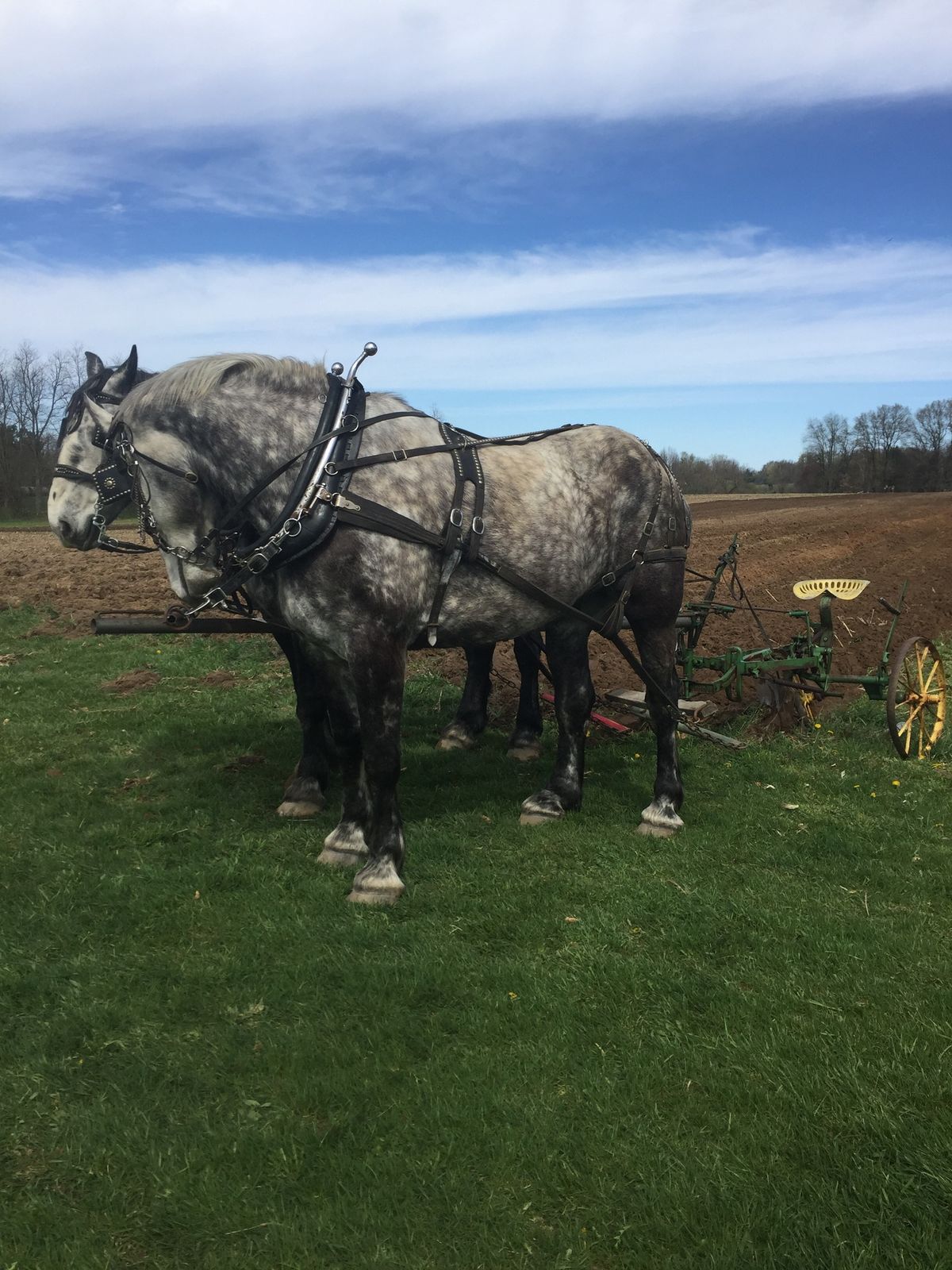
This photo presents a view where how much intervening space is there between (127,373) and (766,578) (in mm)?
15284

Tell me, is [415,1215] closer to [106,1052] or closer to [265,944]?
[106,1052]

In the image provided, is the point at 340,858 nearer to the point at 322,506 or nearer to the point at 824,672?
the point at 322,506

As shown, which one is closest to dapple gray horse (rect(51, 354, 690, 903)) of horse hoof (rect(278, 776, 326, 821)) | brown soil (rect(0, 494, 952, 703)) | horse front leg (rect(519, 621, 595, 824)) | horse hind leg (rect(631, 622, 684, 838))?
horse front leg (rect(519, 621, 595, 824))

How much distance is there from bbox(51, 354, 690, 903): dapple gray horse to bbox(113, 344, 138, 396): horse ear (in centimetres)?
24

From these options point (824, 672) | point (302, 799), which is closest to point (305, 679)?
point (302, 799)

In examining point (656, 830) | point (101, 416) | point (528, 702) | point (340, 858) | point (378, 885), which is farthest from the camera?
point (528, 702)

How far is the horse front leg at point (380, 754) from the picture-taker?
4.75 meters

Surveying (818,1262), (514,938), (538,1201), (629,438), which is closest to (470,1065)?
(538,1201)

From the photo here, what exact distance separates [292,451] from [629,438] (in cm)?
241

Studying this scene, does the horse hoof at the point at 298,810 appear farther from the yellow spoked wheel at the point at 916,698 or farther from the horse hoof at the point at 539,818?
the yellow spoked wheel at the point at 916,698

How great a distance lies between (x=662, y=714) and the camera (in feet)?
20.7

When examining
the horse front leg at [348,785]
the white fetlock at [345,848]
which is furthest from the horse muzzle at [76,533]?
the white fetlock at [345,848]

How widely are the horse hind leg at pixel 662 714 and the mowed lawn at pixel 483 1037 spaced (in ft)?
0.76

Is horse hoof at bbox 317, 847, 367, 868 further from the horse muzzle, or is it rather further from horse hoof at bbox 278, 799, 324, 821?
the horse muzzle
